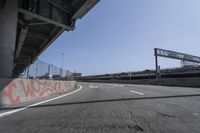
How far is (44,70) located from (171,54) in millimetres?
44238

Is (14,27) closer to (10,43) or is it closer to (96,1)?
(10,43)

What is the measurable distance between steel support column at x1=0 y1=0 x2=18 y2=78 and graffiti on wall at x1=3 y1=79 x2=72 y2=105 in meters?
1.37

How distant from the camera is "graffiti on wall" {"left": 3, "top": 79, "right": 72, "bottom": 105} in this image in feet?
26.7

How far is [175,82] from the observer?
3173 centimetres

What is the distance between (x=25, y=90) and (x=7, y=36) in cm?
308

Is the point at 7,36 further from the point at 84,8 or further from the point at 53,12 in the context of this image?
the point at 84,8

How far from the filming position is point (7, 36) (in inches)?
390

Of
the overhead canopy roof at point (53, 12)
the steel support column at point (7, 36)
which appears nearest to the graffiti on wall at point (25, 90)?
the steel support column at point (7, 36)

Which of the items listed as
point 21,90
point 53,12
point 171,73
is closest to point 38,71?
point 53,12

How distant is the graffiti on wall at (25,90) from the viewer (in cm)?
814

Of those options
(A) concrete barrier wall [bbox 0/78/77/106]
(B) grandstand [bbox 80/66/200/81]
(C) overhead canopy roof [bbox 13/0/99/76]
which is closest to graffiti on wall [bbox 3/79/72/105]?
(A) concrete barrier wall [bbox 0/78/77/106]

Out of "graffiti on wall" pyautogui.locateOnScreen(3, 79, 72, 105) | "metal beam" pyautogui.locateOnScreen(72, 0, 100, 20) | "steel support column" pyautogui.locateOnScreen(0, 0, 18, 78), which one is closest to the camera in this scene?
"graffiti on wall" pyautogui.locateOnScreen(3, 79, 72, 105)

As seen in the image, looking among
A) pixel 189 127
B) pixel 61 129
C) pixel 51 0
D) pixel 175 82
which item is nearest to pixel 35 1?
pixel 51 0

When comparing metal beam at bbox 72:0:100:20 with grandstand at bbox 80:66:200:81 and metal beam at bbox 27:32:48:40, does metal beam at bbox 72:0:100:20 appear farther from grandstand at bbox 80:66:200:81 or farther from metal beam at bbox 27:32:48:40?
grandstand at bbox 80:66:200:81
